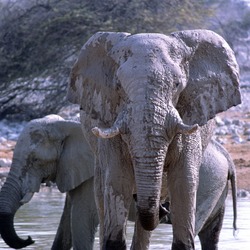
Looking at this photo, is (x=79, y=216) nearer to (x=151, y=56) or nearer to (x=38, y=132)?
(x=38, y=132)

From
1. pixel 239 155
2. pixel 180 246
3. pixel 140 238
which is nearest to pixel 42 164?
pixel 140 238

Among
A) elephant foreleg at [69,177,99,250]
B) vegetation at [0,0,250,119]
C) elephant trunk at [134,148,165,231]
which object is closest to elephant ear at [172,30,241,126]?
elephant trunk at [134,148,165,231]

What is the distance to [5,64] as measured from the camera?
71.2 ft

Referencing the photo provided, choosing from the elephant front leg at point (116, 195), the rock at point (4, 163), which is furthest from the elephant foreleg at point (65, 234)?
the rock at point (4, 163)

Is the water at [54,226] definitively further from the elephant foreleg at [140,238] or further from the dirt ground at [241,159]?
the elephant foreleg at [140,238]

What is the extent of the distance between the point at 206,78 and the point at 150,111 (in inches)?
34.4

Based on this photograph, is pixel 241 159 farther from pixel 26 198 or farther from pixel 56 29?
pixel 26 198

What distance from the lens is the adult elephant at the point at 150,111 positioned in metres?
6.62

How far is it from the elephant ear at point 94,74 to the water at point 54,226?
2.88 m

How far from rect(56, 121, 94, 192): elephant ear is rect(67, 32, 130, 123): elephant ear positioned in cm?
190

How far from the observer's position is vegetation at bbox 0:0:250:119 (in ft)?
70.0

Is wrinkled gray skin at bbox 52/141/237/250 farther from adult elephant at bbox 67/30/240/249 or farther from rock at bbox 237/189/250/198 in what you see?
rock at bbox 237/189/250/198

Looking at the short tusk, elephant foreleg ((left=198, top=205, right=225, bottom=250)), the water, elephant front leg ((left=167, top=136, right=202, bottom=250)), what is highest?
the short tusk

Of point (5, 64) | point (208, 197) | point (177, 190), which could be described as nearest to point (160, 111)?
point (177, 190)
